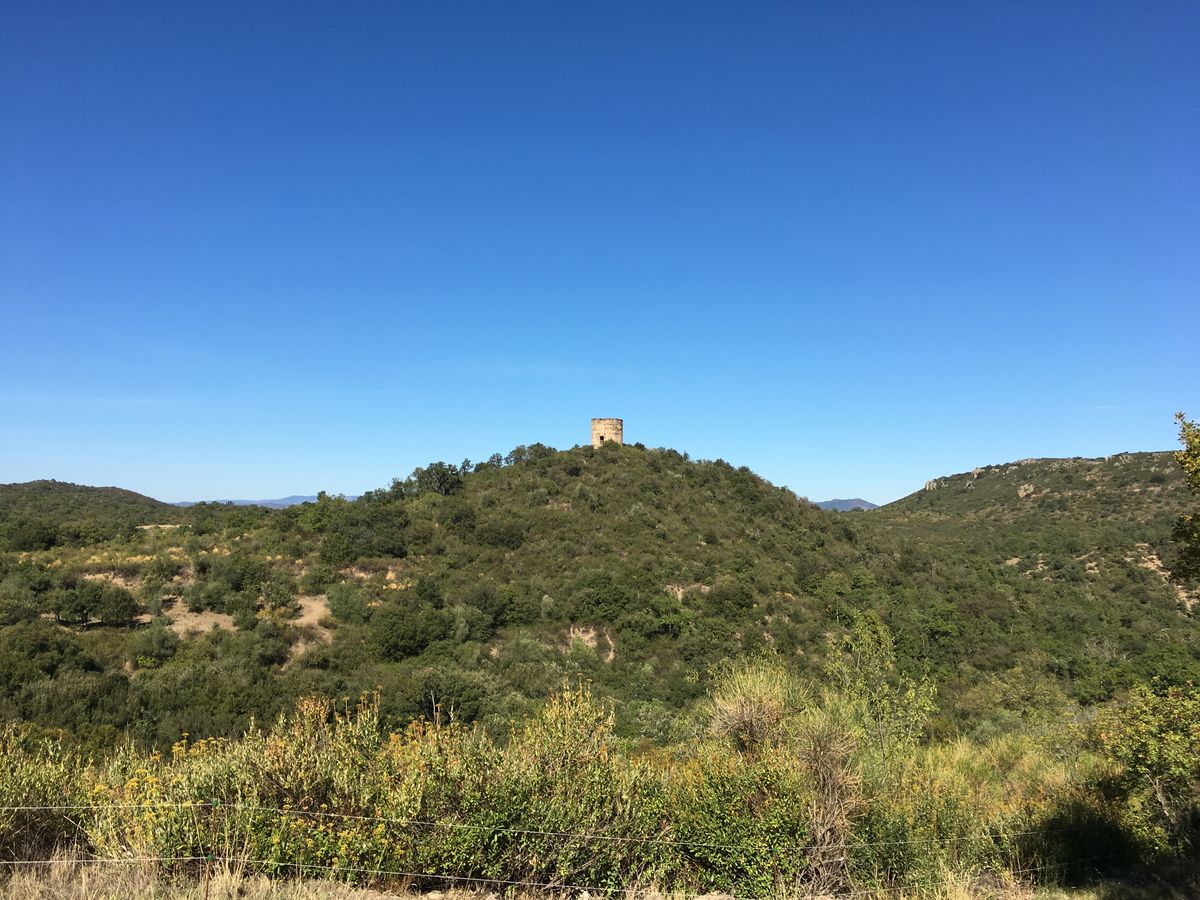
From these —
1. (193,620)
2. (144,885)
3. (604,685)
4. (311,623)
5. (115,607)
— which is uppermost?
(115,607)

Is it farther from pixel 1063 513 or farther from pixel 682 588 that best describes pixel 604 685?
pixel 1063 513

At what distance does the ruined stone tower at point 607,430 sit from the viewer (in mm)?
50094

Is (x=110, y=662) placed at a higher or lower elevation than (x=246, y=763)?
lower

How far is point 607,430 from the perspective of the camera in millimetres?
50375

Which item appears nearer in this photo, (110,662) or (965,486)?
(110,662)

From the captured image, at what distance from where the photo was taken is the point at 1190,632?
31.2 meters

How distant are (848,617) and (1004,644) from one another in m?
8.35

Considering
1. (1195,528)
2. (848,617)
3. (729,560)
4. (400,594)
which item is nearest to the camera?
(1195,528)

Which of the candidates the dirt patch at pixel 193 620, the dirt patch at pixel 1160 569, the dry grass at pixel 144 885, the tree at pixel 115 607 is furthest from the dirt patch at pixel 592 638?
the dirt patch at pixel 1160 569

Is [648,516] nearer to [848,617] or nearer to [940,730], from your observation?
[848,617]

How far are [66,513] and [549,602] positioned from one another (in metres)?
38.0

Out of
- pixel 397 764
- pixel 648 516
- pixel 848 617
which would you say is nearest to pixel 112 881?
pixel 397 764

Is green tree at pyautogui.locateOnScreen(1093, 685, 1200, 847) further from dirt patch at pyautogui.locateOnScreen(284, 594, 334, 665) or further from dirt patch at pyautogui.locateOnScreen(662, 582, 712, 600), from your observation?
dirt patch at pyautogui.locateOnScreen(284, 594, 334, 665)

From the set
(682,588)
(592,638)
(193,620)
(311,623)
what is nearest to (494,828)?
(311,623)
